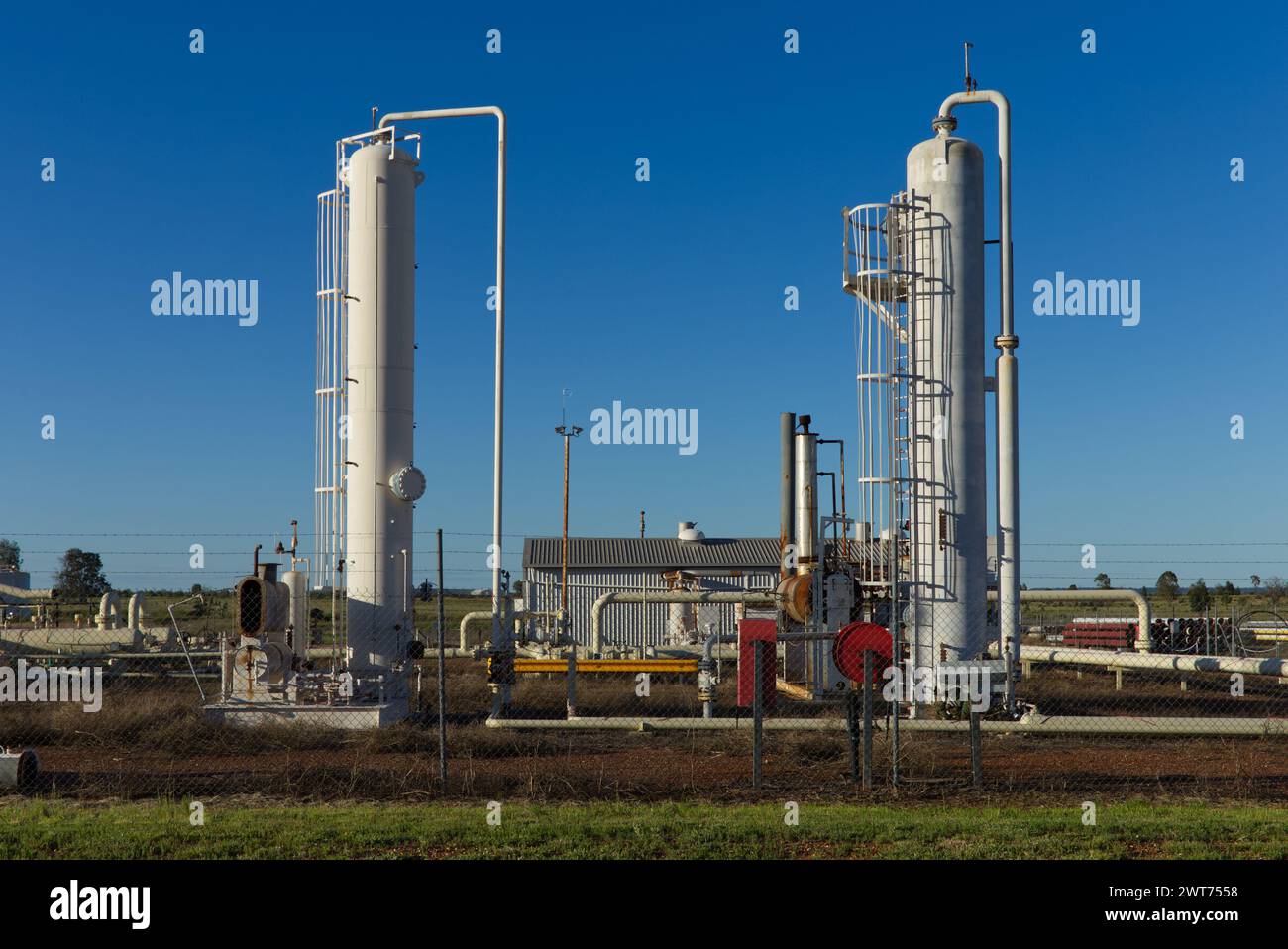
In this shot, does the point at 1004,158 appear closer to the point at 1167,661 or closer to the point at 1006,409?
the point at 1006,409

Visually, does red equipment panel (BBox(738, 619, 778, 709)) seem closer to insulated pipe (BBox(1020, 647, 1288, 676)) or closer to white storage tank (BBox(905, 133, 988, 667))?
white storage tank (BBox(905, 133, 988, 667))

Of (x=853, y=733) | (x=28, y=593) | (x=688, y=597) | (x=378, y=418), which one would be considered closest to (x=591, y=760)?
(x=853, y=733)

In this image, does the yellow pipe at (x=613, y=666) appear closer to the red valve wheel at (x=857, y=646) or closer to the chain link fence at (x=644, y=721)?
the chain link fence at (x=644, y=721)

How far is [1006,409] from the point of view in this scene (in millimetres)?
20359

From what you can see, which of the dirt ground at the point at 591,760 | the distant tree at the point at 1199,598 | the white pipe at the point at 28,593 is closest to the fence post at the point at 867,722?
the dirt ground at the point at 591,760

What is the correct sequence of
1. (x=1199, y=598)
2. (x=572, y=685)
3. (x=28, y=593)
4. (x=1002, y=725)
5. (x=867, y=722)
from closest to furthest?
1. (x=867, y=722)
2. (x=1002, y=725)
3. (x=572, y=685)
4. (x=28, y=593)
5. (x=1199, y=598)

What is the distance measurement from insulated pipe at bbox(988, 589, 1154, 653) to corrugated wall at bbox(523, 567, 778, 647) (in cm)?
1655

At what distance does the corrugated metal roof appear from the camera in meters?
44.7

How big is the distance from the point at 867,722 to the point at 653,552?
34.4m

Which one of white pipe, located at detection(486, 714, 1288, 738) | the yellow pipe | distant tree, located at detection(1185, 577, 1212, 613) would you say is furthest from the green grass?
distant tree, located at detection(1185, 577, 1212, 613)

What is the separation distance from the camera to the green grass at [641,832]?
30.2 feet

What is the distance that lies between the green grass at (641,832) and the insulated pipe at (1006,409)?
956 cm
